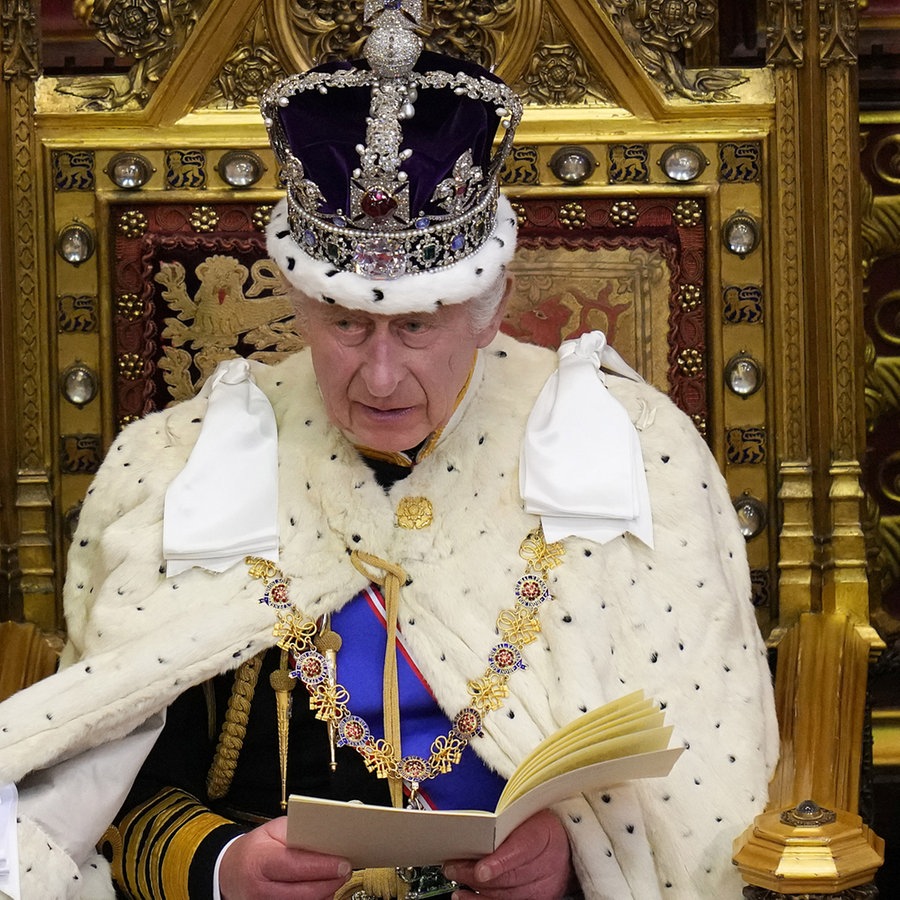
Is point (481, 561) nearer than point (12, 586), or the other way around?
point (481, 561)

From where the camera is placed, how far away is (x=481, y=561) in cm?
247

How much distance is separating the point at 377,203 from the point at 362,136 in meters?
0.12

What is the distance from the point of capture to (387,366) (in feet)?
7.58

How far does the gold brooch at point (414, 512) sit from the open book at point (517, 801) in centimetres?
47

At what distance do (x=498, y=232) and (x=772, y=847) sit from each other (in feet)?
3.09

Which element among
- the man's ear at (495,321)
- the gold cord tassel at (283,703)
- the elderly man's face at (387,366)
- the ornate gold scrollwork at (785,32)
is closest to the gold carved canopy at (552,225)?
the ornate gold scrollwork at (785,32)

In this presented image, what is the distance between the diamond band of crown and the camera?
2.30m

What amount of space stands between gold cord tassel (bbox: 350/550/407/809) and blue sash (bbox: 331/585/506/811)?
0.02m

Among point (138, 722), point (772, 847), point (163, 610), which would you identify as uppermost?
point (163, 610)

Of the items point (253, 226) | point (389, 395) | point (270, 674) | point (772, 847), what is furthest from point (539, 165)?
point (772, 847)

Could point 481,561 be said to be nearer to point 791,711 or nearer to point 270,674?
point 270,674

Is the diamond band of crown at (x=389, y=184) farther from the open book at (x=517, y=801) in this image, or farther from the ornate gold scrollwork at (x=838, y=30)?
the ornate gold scrollwork at (x=838, y=30)

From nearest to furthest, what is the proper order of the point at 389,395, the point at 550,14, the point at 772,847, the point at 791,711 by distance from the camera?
the point at 772,847, the point at 389,395, the point at 791,711, the point at 550,14

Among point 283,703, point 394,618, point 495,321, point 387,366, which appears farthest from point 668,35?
point 283,703
